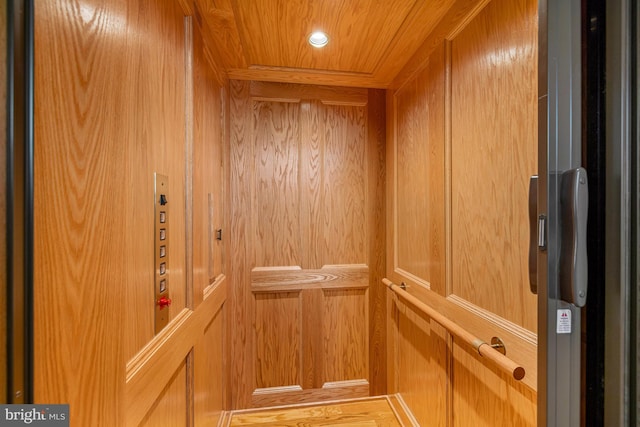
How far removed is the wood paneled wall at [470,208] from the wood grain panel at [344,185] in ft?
1.21

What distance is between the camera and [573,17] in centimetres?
53

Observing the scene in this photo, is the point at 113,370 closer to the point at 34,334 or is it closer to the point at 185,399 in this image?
the point at 34,334

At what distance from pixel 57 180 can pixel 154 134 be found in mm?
460

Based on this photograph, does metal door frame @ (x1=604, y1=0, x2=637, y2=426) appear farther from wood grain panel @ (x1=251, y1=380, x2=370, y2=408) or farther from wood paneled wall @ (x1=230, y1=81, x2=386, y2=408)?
wood grain panel @ (x1=251, y1=380, x2=370, y2=408)

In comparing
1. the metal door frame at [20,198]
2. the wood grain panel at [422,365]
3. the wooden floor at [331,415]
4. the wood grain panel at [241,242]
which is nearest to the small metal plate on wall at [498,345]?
the wood grain panel at [422,365]

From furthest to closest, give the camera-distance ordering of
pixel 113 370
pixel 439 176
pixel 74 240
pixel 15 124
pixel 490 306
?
1. pixel 439 176
2. pixel 490 306
3. pixel 113 370
4. pixel 74 240
5. pixel 15 124

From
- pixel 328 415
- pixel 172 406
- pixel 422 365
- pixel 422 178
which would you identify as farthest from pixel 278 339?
pixel 422 178

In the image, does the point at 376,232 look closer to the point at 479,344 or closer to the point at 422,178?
the point at 422,178

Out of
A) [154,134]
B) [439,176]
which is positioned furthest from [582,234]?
[154,134]

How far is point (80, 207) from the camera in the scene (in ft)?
1.77

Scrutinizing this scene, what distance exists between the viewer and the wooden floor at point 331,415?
1.82 m

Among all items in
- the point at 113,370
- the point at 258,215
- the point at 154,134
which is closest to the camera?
the point at 113,370

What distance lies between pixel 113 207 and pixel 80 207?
0.10 meters

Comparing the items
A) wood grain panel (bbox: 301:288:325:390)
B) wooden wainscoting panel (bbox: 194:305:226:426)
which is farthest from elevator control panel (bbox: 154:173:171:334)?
wood grain panel (bbox: 301:288:325:390)
